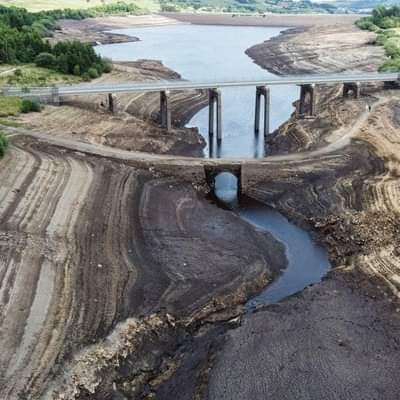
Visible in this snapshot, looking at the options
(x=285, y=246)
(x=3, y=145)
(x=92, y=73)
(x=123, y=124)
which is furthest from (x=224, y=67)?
(x=285, y=246)

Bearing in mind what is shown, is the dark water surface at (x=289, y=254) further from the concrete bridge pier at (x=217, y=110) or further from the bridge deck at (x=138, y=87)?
the bridge deck at (x=138, y=87)

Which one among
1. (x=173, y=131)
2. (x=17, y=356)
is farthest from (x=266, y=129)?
(x=17, y=356)

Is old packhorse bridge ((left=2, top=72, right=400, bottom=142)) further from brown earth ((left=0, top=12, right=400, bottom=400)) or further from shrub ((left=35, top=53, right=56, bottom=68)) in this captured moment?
shrub ((left=35, top=53, right=56, bottom=68))

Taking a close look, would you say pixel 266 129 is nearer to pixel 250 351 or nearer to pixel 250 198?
pixel 250 198

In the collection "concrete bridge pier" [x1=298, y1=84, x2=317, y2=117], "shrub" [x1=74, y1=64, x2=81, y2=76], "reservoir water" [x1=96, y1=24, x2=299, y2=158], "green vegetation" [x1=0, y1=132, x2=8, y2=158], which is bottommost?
"reservoir water" [x1=96, y1=24, x2=299, y2=158]

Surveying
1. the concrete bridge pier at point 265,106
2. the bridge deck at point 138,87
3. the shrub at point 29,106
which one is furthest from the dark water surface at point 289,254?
the shrub at point 29,106

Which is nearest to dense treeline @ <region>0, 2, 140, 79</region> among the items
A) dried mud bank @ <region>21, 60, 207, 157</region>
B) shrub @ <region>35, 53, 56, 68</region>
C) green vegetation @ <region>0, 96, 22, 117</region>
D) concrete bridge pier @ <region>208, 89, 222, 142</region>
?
shrub @ <region>35, 53, 56, 68</region>
